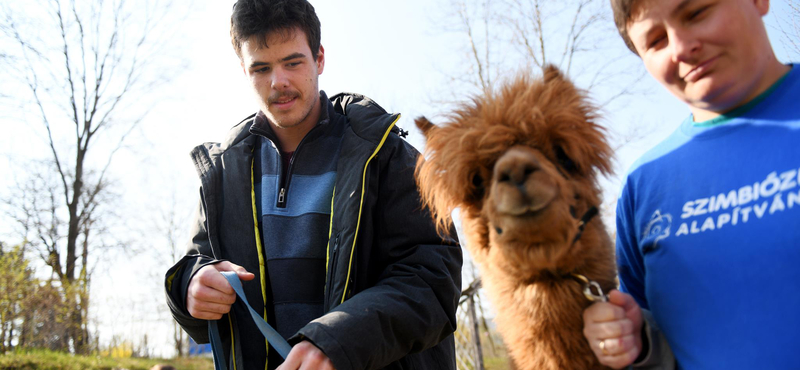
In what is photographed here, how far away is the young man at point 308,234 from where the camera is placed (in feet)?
6.18

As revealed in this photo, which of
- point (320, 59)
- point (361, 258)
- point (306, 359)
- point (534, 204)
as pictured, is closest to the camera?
point (534, 204)

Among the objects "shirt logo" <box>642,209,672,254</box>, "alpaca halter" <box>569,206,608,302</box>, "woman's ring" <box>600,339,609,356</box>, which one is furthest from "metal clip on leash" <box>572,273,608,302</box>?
"shirt logo" <box>642,209,672,254</box>

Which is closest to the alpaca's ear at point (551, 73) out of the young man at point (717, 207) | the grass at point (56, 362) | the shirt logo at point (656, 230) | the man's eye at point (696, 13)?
the young man at point (717, 207)

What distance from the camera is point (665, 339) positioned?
137 centimetres

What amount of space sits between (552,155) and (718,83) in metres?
0.49

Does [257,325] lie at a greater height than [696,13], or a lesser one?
lesser

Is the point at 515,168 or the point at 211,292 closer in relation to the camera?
the point at 515,168

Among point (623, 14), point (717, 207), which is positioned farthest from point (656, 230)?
point (623, 14)

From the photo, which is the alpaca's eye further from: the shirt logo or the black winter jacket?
the black winter jacket

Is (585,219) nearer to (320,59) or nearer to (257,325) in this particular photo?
(257,325)

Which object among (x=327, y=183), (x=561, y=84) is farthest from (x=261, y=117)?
(x=561, y=84)

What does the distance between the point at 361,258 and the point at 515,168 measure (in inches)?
44.8

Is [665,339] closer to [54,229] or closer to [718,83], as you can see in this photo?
[718,83]

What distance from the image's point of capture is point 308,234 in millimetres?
2209
